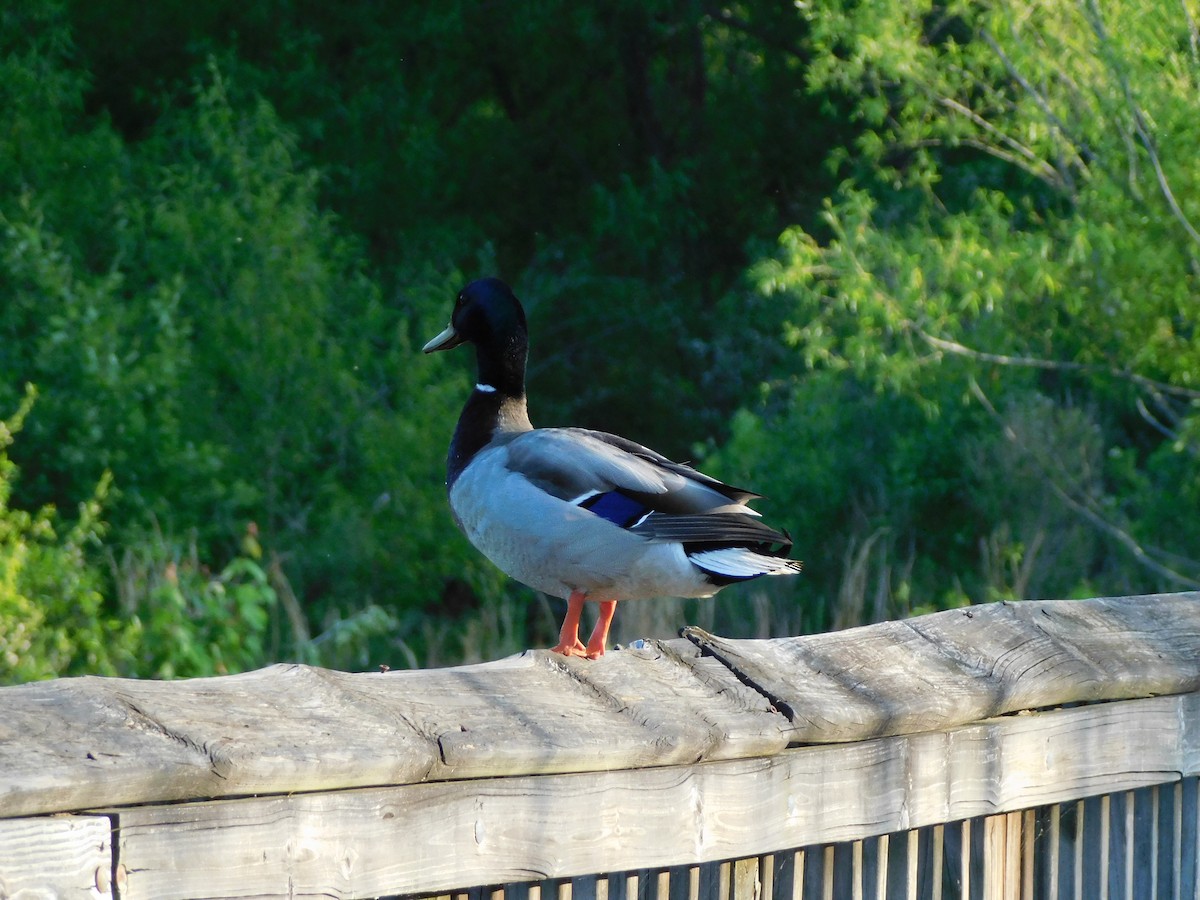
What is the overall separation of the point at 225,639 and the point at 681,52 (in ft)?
37.9

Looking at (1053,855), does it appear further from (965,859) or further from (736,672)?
(736,672)

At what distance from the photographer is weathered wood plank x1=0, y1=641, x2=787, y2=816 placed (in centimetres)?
132

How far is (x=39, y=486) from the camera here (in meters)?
9.46

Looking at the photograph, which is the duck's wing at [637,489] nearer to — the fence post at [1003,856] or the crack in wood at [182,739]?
the fence post at [1003,856]

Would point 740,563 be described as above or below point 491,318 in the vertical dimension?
below

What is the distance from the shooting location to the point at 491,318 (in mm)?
4250

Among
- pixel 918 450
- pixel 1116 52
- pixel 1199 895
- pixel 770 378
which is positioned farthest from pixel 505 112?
pixel 1199 895

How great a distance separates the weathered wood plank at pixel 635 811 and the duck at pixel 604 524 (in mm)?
980

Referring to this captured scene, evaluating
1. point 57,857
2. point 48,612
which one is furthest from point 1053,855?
point 48,612

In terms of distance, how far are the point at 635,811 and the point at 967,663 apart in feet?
2.01

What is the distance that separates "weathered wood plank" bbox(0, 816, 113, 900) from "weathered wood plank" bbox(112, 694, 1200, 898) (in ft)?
0.09

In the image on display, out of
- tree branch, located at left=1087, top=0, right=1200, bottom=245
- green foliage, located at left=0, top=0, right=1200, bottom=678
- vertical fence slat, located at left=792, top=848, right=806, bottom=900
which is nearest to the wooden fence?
vertical fence slat, located at left=792, top=848, right=806, bottom=900

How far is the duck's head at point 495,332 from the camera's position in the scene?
4188 mm

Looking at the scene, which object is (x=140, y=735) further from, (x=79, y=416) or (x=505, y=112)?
(x=505, y=112)
